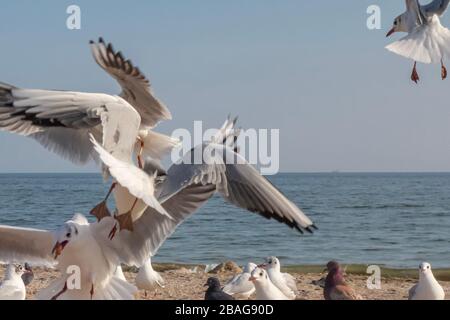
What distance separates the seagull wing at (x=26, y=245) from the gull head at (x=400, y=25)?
337 cm

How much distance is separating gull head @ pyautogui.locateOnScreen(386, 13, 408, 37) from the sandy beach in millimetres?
2298

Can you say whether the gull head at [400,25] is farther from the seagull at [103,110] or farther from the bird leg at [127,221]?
the bird leg at [127,221]

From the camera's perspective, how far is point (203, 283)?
29.2 ft

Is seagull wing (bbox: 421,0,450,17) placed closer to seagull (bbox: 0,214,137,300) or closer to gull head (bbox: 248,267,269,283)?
gull head (bbox: 248,267,269,283)

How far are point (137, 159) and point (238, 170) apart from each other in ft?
4.19

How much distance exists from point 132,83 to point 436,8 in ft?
8.58

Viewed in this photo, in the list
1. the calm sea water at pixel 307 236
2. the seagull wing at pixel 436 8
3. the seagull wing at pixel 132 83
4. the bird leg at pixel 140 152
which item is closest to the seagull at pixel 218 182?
the bird leg at pixel 140 152

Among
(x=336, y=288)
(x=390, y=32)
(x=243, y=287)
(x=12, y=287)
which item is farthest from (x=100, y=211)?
(x=390, y=32)

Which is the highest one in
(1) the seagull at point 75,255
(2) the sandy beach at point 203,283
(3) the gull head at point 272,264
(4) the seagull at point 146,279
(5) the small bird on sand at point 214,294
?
(1) the seagull at point 75,255

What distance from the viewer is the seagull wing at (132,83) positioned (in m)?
5.26

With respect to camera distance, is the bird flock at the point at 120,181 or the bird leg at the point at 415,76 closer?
the bird flock at the point at 120,181
